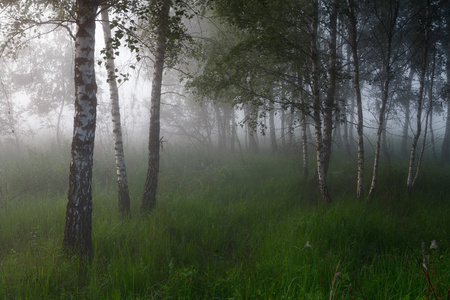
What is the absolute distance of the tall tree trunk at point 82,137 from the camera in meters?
4.16

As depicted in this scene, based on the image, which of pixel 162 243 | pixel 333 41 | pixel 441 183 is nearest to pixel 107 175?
pixel 162 243

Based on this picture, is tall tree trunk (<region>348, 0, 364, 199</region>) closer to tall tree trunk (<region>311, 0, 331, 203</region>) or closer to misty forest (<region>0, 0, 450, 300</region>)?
misty forest (<region>0, 0, 450, 300</region>)

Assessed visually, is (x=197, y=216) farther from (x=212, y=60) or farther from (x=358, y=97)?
(x=358, y=97)

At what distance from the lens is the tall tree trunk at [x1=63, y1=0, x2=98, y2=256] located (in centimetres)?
416

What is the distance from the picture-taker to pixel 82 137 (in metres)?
4.21

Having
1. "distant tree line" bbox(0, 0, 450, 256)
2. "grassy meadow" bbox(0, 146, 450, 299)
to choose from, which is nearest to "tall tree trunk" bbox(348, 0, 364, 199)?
"distant tree line" bbox(0, 0, 450, 256)

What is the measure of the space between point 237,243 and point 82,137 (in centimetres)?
335

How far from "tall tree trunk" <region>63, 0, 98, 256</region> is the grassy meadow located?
358 mm

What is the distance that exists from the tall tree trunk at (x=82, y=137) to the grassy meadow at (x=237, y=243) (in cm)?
36

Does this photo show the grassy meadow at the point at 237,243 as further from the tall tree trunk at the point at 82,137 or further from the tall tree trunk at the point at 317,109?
the tall tree trunk at the point at 317,109

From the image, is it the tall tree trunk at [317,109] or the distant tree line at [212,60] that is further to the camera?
the tall tree trunk at [317,109]

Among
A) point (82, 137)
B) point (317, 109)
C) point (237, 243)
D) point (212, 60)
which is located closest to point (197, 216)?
point (237, 243)

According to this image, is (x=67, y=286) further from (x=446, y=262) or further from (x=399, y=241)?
(x=399, y=241)

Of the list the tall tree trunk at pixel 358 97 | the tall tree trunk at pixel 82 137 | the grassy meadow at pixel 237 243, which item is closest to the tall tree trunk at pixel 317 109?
the grassy meadow at pixel 237 243
